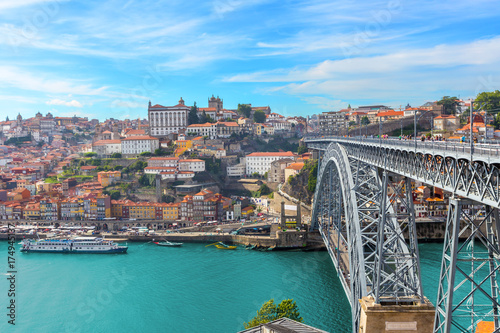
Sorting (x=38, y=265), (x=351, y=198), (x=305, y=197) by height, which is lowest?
(x=38, y=265)

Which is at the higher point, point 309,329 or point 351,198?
point 351,198

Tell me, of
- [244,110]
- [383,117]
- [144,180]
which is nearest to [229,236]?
[144,180]

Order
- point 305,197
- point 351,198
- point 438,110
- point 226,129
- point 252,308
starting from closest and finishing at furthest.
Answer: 1. point 351,198
2. point 252,308
3. point 438,110
4. point 305,197
5. point 226,129

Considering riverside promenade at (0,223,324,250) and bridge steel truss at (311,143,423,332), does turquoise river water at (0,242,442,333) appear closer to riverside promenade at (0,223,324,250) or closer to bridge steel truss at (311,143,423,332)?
riverside promenade at (0,223,324,250)

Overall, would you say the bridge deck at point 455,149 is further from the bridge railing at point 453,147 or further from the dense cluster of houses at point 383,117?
the dense cluster of houses at point 383,117

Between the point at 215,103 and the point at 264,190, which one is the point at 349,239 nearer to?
the point at 264,190

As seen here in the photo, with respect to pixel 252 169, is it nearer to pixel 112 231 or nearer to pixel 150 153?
pixel 150 153

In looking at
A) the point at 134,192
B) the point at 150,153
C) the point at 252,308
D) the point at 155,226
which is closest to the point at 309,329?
the point at 252,308
